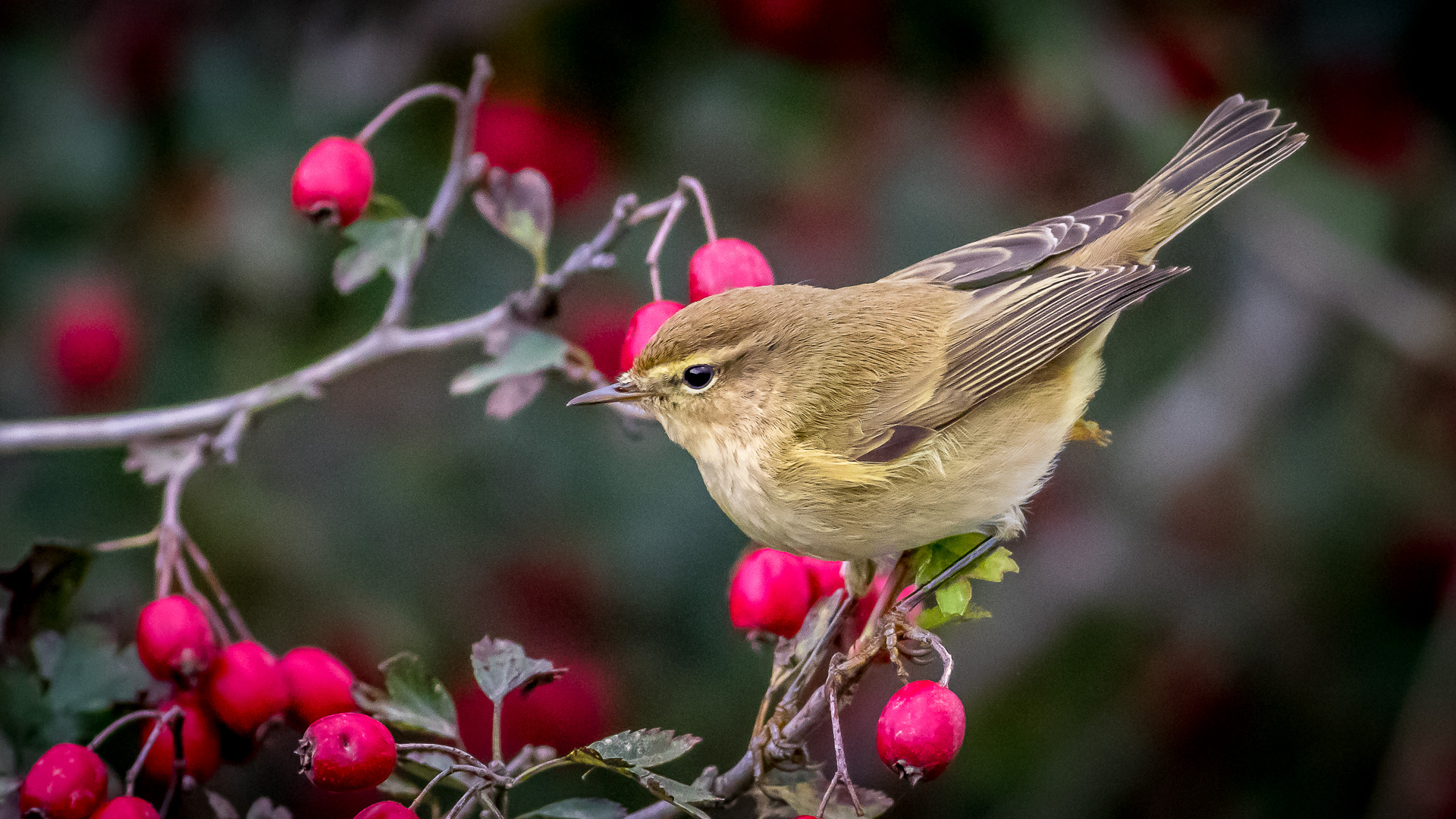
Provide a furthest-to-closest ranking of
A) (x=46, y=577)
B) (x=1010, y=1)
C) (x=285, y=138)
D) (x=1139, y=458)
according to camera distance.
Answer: (x=1139, y=458)
(x=285, y=138)
(x=1010, y=1)
(x=46, y=577)

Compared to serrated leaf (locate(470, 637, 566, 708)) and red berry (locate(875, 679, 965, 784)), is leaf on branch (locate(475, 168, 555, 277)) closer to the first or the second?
serrated leaf (locate(470, 637, 566, 708))

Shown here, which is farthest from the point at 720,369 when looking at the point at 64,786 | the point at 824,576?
the point at 64,786

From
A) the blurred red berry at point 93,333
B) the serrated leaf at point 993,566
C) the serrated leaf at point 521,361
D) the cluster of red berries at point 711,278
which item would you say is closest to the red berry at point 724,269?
the cluster of red berries at point 711,278

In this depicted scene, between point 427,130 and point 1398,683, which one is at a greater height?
point 427,130

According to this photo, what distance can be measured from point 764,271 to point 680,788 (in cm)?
105

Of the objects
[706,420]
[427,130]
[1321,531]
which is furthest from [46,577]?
[1321,531]

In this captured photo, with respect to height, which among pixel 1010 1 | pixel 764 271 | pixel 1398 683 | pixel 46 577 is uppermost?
pixel 1010 1

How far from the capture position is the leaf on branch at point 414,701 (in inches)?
75.1

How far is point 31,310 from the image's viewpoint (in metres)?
3.58

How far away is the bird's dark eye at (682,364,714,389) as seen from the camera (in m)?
2.20

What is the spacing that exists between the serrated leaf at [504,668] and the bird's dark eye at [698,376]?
60cm

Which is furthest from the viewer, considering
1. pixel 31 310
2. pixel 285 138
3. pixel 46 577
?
pixel 31 310

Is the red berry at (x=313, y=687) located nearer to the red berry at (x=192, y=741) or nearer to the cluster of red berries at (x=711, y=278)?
the red berry at (x=192, y=741)

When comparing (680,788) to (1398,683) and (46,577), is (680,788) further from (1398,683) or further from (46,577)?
(1398,683)
